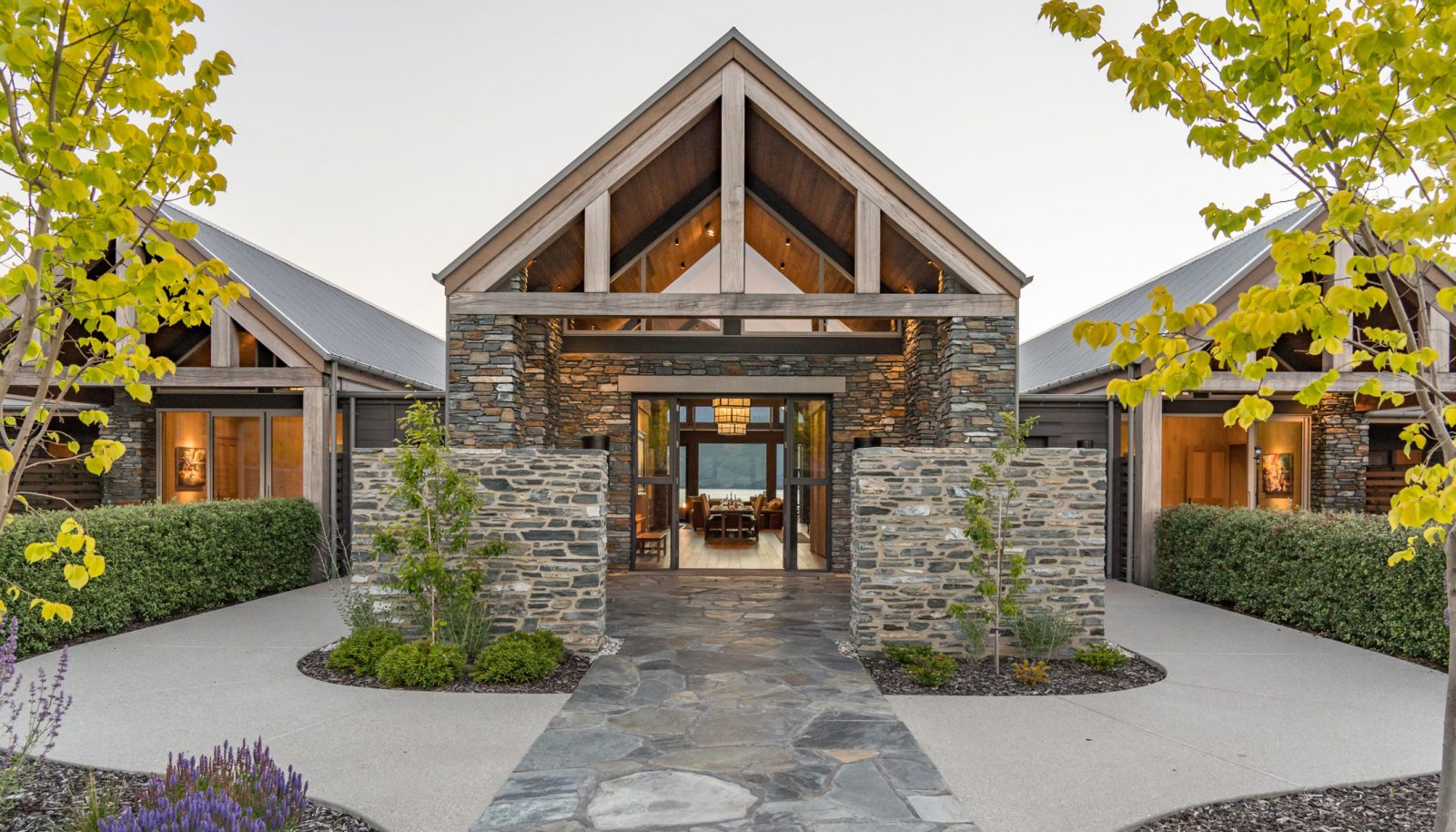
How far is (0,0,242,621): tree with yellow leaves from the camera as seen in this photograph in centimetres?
245

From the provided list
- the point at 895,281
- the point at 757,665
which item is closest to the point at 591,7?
the point at 895,281

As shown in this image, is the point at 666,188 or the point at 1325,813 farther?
the point at 666,188

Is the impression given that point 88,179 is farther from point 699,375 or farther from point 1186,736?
point 699,375

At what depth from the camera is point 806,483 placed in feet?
37.1

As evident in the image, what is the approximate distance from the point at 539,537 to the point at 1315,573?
773 centimetres

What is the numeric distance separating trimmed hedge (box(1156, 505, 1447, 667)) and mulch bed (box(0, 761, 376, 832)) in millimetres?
8074

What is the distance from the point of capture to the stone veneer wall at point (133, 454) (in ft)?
37.8

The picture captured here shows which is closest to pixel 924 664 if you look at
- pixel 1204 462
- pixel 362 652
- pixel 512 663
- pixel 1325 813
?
pixel 1325 813

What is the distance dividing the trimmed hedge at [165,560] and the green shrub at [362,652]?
2.78m

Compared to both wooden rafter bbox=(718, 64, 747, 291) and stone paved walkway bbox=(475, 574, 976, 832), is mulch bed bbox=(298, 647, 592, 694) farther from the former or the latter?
wooden rafter bbox=(718, 64, 747, 291)

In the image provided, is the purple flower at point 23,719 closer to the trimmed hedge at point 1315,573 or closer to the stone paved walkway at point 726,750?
the stone paved walkway at point 726,750

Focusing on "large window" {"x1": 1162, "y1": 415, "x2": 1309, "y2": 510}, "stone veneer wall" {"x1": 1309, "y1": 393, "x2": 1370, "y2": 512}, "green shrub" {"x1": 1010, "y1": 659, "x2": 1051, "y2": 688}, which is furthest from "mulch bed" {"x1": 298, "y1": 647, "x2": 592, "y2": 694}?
"stone veneer wall" {"x1": 1309, "y1": 393, "x2": 1370, "y2": 512}

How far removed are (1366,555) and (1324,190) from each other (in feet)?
17.8

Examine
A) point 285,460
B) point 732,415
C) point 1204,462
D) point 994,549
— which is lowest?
point 994,549
